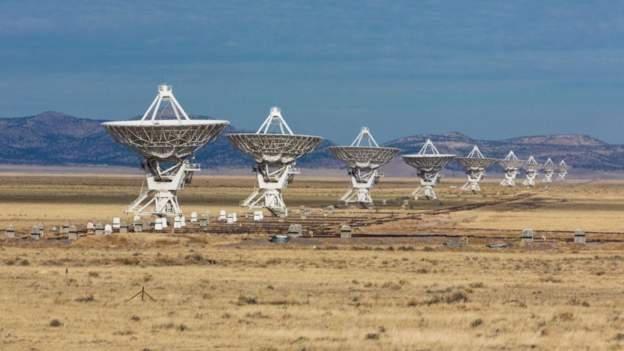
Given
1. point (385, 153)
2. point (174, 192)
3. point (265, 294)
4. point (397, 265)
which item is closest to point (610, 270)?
point (397, 265)

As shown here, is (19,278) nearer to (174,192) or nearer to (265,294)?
(265,294)

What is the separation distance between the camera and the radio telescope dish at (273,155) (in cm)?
9619

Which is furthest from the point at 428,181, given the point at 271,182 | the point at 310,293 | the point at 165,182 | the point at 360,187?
the point at 310,293

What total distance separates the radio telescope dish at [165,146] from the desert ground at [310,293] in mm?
14040

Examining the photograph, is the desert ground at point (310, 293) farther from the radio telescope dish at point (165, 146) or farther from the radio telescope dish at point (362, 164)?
the radio telescope dish at point (362, 164)

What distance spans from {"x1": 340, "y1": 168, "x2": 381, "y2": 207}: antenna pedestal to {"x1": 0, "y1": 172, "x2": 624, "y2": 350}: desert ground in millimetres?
61101

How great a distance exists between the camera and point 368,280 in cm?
3709

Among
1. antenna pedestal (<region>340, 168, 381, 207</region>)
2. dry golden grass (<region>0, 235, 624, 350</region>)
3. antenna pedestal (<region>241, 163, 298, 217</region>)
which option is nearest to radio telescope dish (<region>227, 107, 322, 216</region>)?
antenna pedestal (<region>241, 163, 298, 217</region>)

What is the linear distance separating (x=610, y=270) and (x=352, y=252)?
13.6 meters

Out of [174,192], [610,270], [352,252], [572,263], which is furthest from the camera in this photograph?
[174,192]

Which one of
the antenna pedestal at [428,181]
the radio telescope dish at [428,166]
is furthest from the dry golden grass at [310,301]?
the antenna pedestal at [428,181]

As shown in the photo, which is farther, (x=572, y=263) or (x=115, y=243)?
(x=115, y=243)

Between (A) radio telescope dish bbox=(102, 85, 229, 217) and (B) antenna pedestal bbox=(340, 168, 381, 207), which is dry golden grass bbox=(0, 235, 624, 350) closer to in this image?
(A) radio telescope dish bbox=(102, 85, 229, 217)

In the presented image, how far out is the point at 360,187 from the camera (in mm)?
125250
